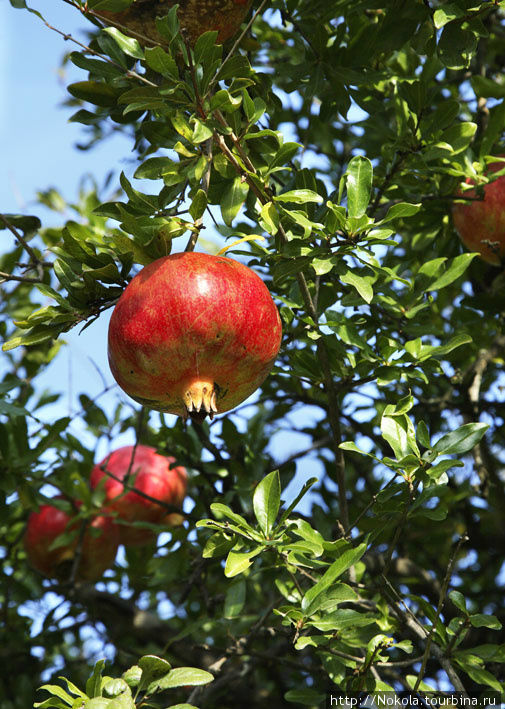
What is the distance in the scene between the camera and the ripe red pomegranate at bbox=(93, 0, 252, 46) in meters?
1.55

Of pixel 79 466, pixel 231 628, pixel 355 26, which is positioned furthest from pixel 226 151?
pixel 79 466

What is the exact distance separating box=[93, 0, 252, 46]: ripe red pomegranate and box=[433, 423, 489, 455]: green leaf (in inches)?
36.8

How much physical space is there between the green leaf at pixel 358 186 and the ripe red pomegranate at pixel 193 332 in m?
0.31

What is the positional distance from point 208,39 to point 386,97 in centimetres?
118

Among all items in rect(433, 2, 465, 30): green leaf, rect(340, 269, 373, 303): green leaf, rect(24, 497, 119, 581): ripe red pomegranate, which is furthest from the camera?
rect(24, 497, 119, 581): ripe red pomegranate

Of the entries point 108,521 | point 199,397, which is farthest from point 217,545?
point 108,521

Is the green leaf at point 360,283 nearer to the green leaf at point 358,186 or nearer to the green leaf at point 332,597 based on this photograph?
the green leaf at point 358,186

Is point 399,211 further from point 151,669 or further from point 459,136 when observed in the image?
point 151,669

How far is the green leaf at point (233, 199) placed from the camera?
1531 millimetres

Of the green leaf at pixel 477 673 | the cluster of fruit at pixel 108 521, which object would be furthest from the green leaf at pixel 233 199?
the cluster of fruit at pixel 108 521

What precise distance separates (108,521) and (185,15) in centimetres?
174

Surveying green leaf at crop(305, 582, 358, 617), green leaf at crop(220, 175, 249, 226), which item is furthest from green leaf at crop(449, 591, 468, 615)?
green leaf at crop(220, 175, 249, 226)

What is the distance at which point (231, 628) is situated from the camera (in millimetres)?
2143

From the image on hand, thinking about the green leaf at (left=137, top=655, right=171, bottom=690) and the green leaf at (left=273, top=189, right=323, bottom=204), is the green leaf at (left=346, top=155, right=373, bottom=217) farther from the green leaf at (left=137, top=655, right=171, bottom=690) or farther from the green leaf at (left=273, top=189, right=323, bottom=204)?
the green leaf at (left=137, top=655, right=171, bottom=690)
